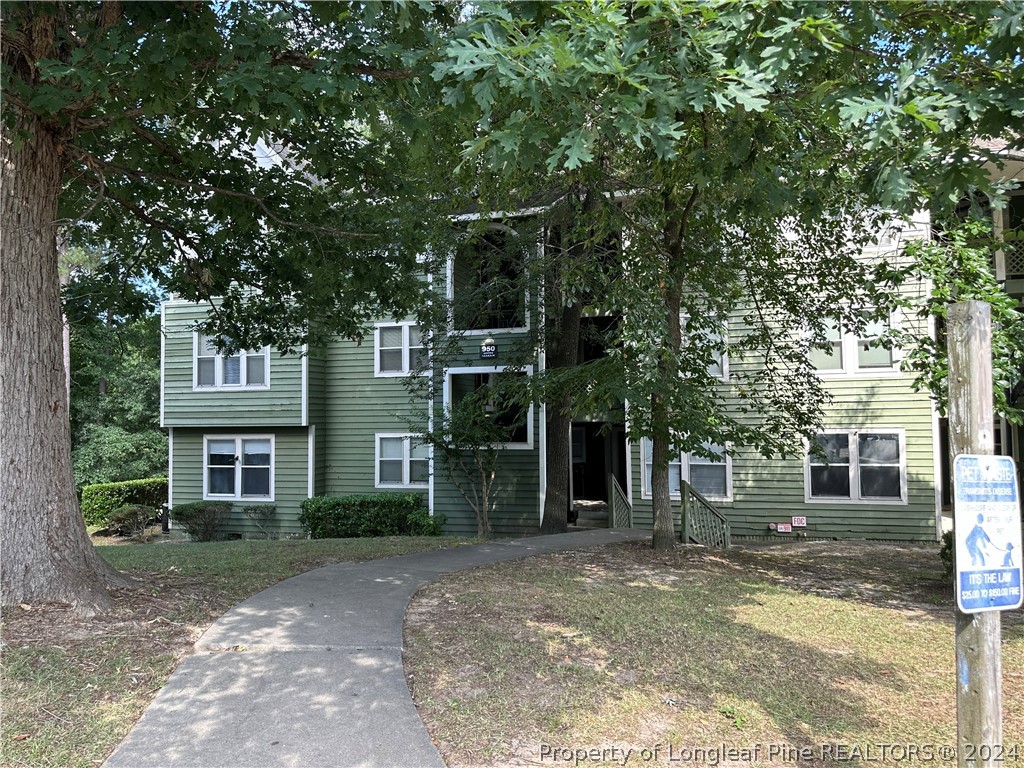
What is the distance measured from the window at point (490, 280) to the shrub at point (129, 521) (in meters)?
11.9

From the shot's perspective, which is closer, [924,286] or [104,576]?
[104,576]

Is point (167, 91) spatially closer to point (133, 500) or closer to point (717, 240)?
point (717, 240)

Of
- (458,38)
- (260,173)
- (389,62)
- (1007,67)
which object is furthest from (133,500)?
(1007,67)

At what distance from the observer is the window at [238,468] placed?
1886 centimetres

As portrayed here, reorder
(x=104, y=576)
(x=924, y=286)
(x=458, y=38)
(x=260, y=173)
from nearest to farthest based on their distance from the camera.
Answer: (x=458, y=38)
(x=104, y=576)
(x=260, y=173)
(x=924, y=286)

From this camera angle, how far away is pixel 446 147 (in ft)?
32.6

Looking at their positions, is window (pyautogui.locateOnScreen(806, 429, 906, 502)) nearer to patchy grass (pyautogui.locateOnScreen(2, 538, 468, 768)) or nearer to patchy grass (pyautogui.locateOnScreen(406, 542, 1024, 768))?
patchy grass (pyautogui.locateOnScreen(406, 542, 1024, 768))

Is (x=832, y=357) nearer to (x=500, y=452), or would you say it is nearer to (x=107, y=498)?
(x=500, y=452)

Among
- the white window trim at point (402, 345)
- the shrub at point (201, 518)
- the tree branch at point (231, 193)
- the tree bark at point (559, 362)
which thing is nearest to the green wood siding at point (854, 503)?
the tree bark at point (559, 362)

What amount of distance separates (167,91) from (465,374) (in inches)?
467

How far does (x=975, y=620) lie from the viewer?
3080 millimetres

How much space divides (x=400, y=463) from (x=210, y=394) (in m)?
5.41

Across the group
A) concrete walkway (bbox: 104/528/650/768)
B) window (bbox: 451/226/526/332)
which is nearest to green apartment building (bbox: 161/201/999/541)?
window (bbox: 451/226/526/332)

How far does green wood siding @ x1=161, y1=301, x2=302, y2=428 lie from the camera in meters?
18.3
